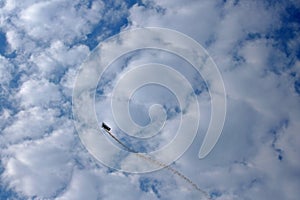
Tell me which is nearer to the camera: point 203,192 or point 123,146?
point 123,146

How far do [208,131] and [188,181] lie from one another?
20.7 meters

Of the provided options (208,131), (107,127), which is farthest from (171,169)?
(107,127)

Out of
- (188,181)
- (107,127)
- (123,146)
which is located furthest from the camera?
(188,181)

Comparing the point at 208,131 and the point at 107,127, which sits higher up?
the point at 208,131

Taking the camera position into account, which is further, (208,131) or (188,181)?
(188,181)

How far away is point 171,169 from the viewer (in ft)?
437

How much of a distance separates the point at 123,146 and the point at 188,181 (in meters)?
29.1

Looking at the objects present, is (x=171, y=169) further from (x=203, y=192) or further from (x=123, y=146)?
(x=123, y=146)

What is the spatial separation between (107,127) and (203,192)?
4679 centimetres

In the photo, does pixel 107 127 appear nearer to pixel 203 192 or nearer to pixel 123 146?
pixel 123 146

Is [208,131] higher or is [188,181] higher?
→ [208,131]

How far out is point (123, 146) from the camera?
119 m

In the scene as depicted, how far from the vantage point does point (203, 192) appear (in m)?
135

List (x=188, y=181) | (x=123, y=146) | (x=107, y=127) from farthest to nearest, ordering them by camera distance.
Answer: (x=188, y=181), (x=123, y=146), (x=107, y=127)
